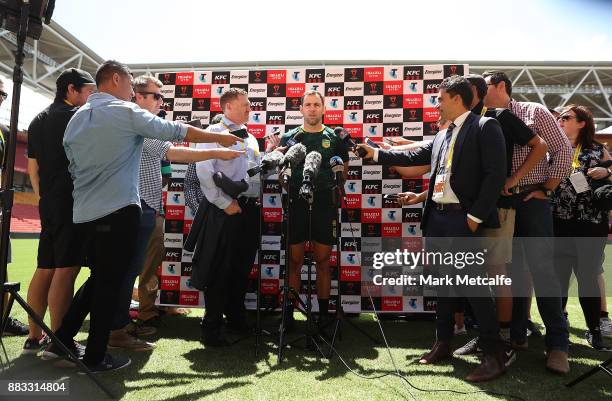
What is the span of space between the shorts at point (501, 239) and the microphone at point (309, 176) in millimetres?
1125

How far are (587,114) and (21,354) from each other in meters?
4.67

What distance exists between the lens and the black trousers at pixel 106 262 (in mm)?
2104

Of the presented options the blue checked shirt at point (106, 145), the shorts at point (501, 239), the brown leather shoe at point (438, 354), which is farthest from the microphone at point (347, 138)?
the brown leather shoe at point (438, 354)

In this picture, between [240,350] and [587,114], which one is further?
[587,114]

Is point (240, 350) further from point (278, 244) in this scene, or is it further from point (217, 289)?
point (278, 244)

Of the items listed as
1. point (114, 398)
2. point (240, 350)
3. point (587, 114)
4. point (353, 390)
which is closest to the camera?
point (114, 398)

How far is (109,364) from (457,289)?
2.18 metres

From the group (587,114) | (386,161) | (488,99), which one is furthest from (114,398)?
(587,114)

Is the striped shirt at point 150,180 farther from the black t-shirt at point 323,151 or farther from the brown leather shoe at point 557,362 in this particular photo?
the brown leather shoe at point 557,362

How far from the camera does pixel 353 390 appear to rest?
203cm

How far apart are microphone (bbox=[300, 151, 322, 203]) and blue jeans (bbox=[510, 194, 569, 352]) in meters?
1.41

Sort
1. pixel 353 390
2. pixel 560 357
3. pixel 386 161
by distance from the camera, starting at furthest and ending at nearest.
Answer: pixel 386 161
pixel 560 357
pixel 353 390

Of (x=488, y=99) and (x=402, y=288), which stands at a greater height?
(x=488, y=99)

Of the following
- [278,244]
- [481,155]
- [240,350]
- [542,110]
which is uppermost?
[542,110]
